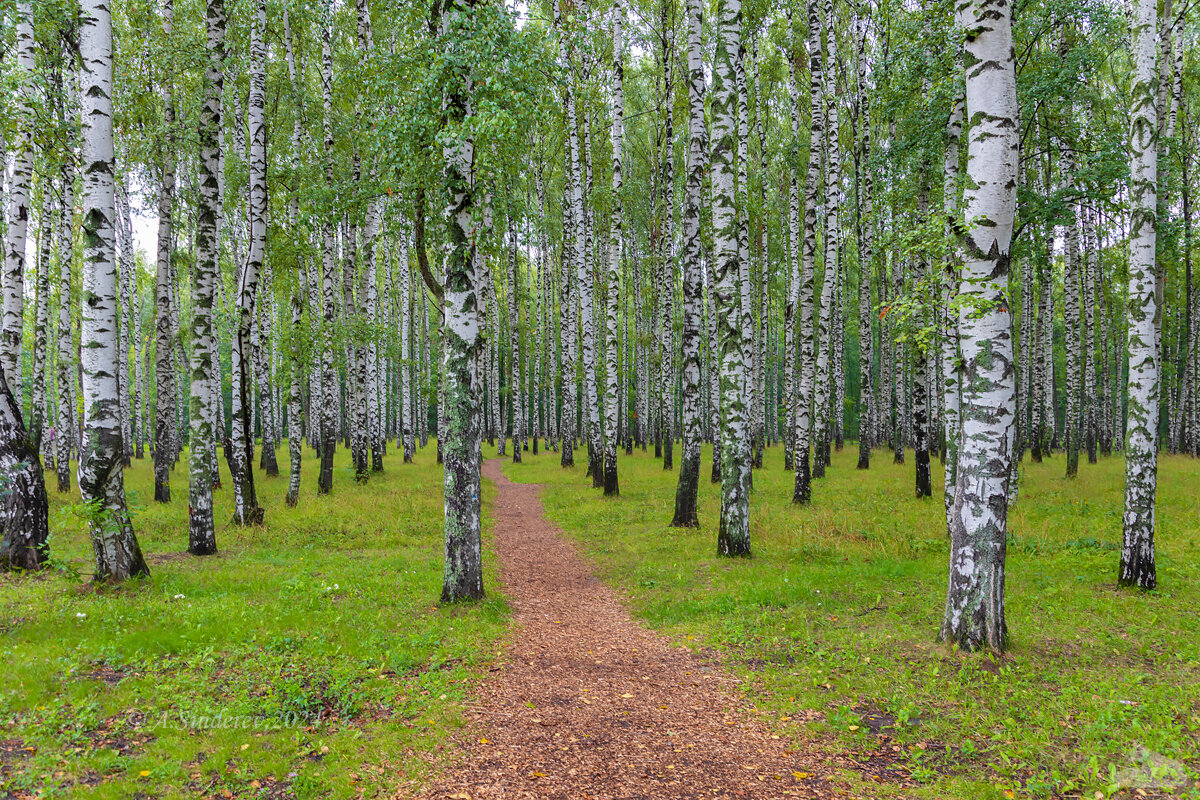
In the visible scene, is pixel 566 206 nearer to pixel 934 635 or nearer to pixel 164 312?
pixel 164 312

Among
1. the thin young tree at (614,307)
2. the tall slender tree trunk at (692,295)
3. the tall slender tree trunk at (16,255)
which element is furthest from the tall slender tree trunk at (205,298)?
the thin young tree at (614,307)

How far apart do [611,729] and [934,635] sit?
3.76 metres

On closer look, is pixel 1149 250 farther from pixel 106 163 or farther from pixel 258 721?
pixel 106 163

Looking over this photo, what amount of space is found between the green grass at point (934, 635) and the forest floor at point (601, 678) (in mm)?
34

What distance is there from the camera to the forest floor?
411 cm

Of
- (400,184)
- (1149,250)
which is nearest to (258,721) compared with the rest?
(400,184)

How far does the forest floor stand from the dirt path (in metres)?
0.03

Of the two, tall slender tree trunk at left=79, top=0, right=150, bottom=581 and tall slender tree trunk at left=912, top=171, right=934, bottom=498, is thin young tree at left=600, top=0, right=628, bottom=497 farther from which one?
tall slender tree trunk at left=79, top=0, right=150, bottom=581

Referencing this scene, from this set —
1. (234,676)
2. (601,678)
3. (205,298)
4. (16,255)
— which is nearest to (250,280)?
(205,298)

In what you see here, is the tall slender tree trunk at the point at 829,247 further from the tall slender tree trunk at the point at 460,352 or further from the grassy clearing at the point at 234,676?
the grassy clearing at the point at 234,676

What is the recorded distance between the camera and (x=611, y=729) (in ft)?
16.0

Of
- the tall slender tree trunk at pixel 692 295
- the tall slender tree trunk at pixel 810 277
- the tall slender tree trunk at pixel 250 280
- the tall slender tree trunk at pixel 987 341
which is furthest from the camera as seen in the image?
the tall slender tree trunk at pixel 810 277

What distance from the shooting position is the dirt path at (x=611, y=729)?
13.4 ft

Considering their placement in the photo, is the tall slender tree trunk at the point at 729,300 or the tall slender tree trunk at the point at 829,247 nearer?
the tall slender tree trunk at the point at 729,300
